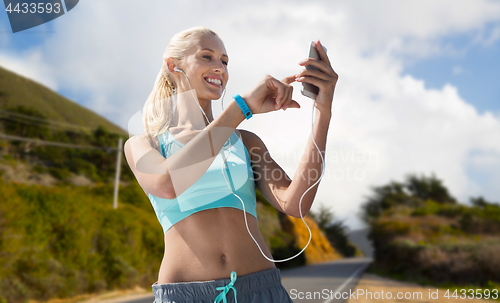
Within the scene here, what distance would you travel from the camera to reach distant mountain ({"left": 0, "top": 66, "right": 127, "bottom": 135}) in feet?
96.1

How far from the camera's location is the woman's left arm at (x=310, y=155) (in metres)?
1.11

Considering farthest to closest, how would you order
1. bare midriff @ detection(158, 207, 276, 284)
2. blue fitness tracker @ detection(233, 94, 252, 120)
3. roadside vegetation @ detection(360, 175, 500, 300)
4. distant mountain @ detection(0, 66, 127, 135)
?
distant mountain @ detection(0, 66, 127, 135), roadside vegetation @ detection(360, 175, 500, 300), bare midriff @ detection(158, 207, 276, 284), blue fitness tracker @ detection(233, 94, 252, 120)

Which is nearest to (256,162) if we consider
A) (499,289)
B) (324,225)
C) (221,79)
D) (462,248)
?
(221,79)

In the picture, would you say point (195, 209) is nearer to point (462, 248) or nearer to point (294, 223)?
point (462, 248)

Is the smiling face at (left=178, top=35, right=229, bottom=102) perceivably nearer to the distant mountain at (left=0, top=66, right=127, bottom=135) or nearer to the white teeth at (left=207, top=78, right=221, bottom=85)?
the white teeth at (left=207, top=78, right=221, bottom=85)

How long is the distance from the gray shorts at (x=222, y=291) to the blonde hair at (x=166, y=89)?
52 cm

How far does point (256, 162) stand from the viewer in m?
1.44

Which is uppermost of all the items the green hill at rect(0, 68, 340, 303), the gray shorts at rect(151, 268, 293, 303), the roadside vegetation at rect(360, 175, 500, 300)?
the gray shorts at rect(151, 268, 293, 303)

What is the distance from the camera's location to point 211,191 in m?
1.19

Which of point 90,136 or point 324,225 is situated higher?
point 90,136

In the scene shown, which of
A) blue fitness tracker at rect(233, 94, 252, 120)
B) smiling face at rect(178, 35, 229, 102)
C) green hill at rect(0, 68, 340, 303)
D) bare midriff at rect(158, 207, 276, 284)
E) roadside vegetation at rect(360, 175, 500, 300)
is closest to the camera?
blue fitness tracker at rect(233, 94, 252, 120)

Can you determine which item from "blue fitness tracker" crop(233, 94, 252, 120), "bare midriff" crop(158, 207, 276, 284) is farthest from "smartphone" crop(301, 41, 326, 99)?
"bare midriff" crop(158, 207, 276, 284)

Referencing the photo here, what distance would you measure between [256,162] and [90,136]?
26278 millimetres

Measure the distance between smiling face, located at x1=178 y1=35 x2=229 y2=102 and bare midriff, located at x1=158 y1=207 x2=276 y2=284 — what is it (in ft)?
1.41
